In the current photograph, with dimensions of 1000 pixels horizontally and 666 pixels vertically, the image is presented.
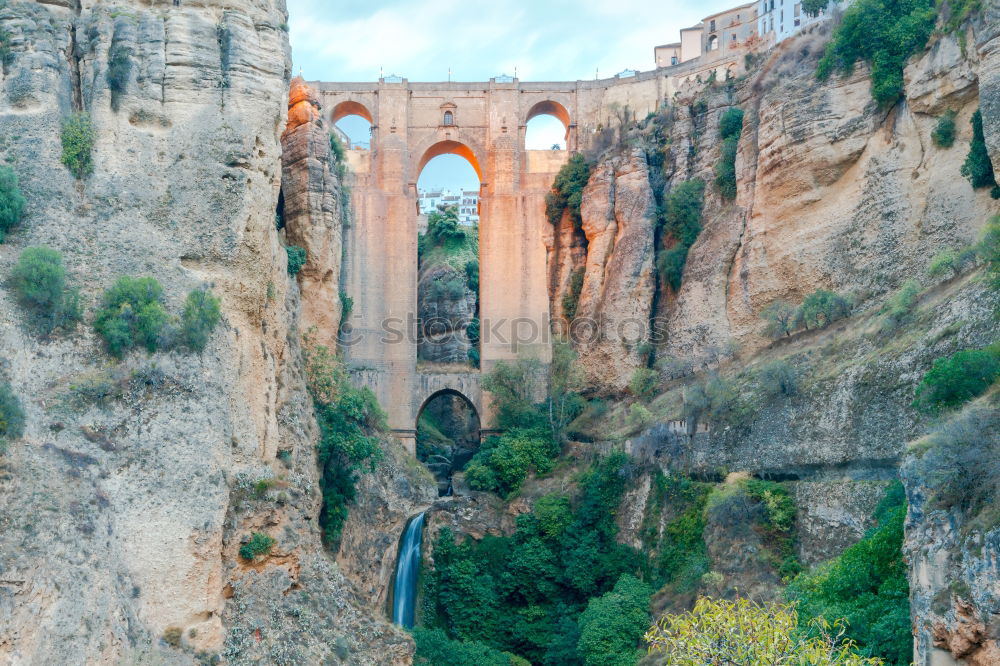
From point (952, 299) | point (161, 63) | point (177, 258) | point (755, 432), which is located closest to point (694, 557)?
point (755, 432)

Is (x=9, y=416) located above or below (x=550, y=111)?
below

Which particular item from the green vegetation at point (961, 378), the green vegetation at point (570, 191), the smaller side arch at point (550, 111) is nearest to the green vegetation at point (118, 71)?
the green vegetation at point (961, 378)

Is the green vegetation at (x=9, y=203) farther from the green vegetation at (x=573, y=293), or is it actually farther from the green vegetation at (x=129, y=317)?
the green vegetation at (x=573, y=293)

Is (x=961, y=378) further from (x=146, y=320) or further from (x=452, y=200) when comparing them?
(x=452, y=200)

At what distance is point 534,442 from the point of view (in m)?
31.5

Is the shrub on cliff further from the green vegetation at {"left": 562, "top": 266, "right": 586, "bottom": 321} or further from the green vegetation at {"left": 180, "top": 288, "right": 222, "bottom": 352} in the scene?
the green vegetation at {"left": 562, "top": 266, "right": 586, "bottom": 321}

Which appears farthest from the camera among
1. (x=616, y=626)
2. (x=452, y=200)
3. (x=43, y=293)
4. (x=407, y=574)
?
(x=452, y=200)

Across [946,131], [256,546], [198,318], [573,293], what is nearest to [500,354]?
[573,293]

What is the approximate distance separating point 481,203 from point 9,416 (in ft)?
73.7

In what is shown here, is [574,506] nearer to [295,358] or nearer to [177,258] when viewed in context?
[295,358]

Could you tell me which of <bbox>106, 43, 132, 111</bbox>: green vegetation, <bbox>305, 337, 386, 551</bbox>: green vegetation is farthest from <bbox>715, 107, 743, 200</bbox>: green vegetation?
<bbox>106, 43, 132, 111</bbox>: green vegetation

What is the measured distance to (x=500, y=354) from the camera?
35125mm

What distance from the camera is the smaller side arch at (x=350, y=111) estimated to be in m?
37.3

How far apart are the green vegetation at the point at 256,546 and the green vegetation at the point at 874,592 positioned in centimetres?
966
